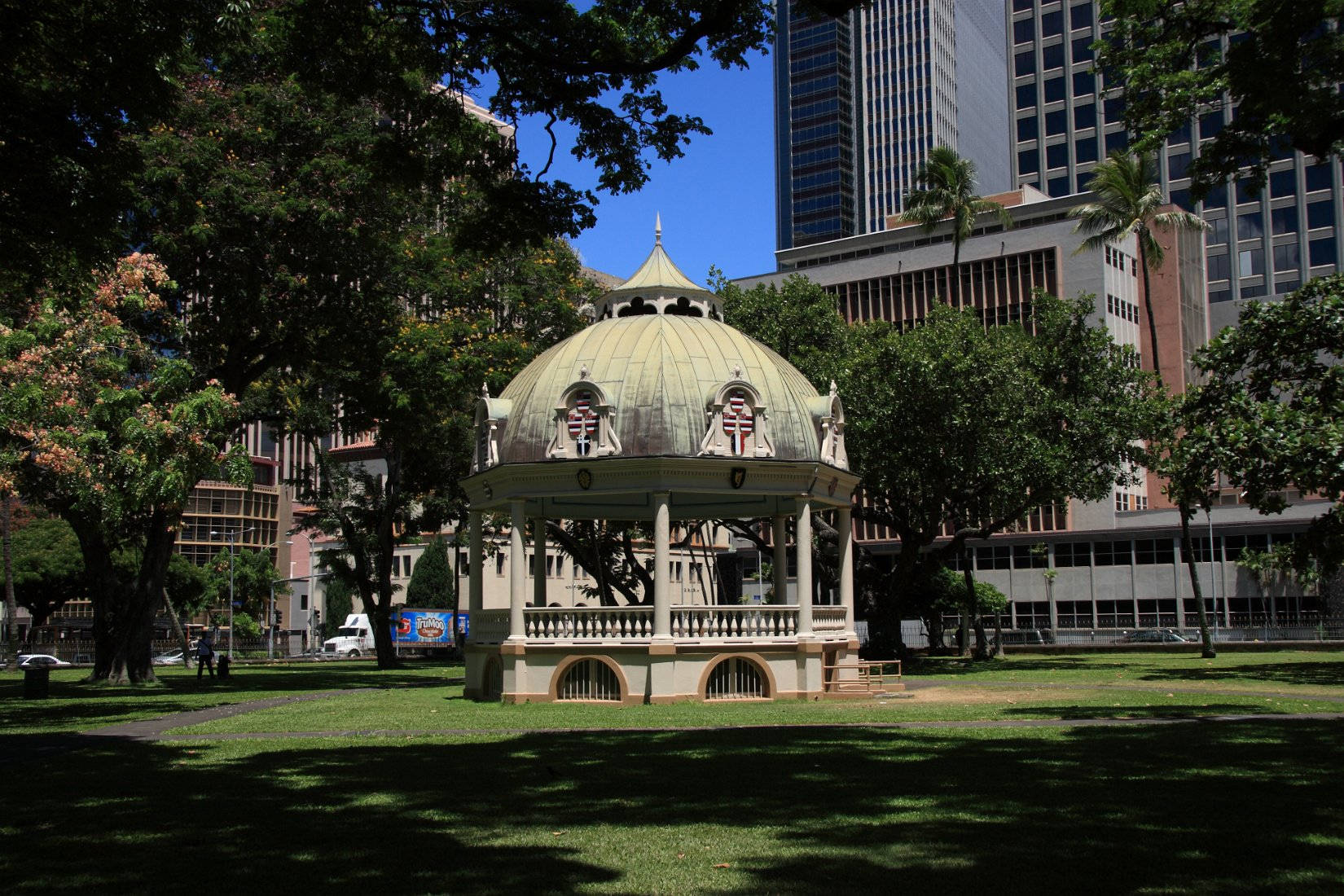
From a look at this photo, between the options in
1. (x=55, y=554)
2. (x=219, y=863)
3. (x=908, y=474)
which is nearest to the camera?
(x=219, y=863)

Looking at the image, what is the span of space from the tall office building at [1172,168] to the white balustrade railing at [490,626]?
93.0 metres

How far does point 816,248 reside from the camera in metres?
114

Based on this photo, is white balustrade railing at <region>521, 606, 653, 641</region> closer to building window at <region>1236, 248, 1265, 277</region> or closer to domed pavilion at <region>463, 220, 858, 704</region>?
domed pavilion at <region>463, 220, 858, 704</region>

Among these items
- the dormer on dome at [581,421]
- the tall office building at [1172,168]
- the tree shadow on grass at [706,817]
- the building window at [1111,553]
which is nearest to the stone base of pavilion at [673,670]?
the dormer on dome at [581,421]

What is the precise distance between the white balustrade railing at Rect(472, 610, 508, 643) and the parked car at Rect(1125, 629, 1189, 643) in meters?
50.3

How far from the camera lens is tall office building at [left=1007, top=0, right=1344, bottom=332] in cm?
11794

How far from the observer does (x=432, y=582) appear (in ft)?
340

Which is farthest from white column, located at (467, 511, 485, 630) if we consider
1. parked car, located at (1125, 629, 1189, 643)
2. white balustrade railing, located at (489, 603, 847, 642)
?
parked car, located at (1125, 629, 1189, 643)

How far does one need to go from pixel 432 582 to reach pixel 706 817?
95.0 metres

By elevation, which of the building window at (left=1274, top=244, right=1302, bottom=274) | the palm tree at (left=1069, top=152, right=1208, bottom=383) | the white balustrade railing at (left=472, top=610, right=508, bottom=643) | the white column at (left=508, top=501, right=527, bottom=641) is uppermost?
the building window at (left=1274, top=244, right=1302, bottom=274)

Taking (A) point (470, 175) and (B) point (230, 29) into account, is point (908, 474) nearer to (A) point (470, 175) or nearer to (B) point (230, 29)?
(A) point (470, 175)

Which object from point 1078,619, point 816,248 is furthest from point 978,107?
point 1078,619

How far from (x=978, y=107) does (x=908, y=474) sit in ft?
503

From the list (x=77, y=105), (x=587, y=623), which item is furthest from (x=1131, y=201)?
(x=77, y=105)
